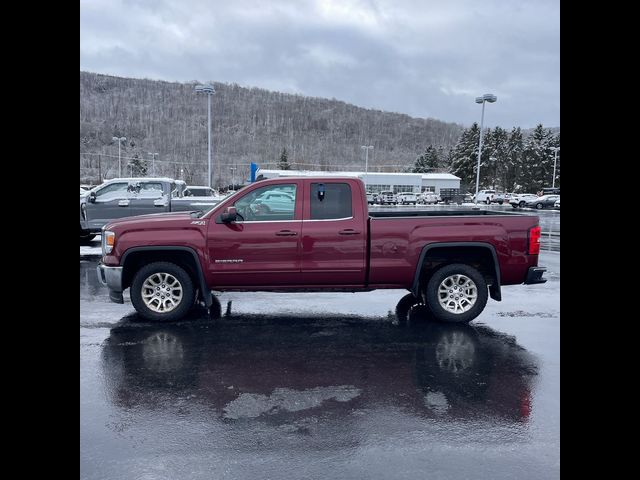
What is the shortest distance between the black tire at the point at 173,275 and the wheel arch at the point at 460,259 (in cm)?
304

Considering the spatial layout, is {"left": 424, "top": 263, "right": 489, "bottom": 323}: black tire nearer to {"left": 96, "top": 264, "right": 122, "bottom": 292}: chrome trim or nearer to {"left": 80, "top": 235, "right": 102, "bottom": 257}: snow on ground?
{"left": 96, "top": 264, "right": 122, "bottom": 292}: chrome trim

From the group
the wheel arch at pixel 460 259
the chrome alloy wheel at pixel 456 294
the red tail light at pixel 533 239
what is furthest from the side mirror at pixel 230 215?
the red tail light at pixel 533 239

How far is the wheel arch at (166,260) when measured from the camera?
6.91 meters

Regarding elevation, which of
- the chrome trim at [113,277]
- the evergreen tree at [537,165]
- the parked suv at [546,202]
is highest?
the evergreen tree at [537,165]

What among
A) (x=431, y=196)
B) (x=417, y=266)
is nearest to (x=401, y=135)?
(x=431, y=196)

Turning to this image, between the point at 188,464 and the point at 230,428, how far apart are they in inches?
21.5

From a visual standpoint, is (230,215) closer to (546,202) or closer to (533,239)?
(533,239)

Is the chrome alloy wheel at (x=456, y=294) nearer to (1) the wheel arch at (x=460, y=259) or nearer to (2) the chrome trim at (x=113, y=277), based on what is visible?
(1) the wheel arch at (x=460, y=259)

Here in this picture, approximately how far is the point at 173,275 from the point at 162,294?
0.32 metres

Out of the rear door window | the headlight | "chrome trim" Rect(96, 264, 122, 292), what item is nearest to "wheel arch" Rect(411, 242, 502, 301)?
the rear door window

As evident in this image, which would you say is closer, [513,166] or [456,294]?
[456,294]

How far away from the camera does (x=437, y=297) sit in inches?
281

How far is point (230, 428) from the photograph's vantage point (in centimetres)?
403

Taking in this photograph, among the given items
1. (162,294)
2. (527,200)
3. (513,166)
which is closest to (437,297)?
(162,294)
